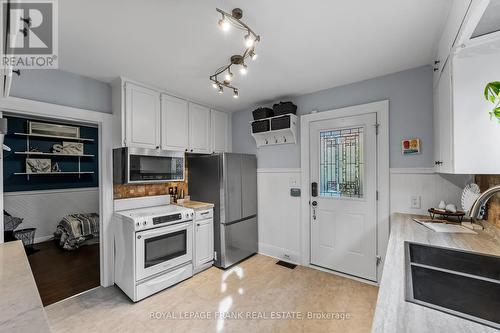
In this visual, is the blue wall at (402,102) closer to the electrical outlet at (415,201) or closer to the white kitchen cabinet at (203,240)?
the electrical outlet at (415,201)

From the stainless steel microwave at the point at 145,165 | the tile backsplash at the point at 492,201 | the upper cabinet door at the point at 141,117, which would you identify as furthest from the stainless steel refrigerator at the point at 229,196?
the tile backsplash at the point at 492,201

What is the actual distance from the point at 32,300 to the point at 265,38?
6.84 feet

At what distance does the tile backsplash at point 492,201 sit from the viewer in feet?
5.34

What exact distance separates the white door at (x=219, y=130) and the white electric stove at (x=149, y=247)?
49.8 inches

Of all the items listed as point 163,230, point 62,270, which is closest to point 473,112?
point 163,230

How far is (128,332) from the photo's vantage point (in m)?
1.85

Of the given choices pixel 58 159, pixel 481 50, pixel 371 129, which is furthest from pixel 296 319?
pixel 58 159

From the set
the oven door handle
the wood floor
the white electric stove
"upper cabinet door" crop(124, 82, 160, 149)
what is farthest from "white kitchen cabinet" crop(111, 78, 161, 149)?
the wood floor

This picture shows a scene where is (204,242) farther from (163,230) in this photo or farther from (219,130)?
(219,130)

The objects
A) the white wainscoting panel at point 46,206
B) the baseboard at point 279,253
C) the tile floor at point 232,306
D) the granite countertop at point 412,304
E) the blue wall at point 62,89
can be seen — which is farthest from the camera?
the white wainscoting panel at point 46,206

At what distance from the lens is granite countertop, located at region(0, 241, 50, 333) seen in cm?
75

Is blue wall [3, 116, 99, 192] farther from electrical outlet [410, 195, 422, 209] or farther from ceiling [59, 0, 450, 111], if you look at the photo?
electrical outlet [410, 195, 422, 209]

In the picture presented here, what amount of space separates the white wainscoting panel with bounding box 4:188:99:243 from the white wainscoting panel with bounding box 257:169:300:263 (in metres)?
3.75

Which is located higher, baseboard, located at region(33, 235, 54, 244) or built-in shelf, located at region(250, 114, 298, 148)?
built-in shelf, located at region(250, 114, 298, 148)
